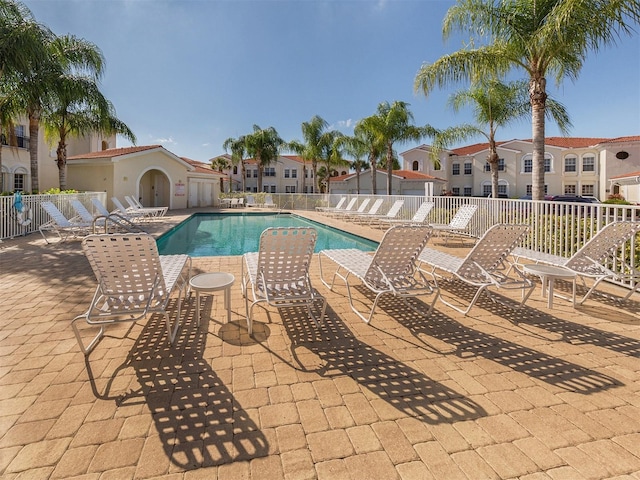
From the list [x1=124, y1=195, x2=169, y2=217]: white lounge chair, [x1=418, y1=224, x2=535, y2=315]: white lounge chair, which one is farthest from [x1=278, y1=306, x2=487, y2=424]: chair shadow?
[x1=124, y1=195, x2=169, y2=217]: white lounge chair

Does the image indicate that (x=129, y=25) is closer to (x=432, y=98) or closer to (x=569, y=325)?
(x=432, y=98)

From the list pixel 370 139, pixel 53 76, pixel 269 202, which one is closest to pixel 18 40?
pixel 53 76

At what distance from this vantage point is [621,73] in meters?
12.7

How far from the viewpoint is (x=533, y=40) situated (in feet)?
28.9

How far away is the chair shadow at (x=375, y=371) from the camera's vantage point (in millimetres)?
2373

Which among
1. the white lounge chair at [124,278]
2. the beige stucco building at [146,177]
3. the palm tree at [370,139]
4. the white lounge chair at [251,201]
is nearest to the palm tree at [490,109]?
the palm tree at [370,139]

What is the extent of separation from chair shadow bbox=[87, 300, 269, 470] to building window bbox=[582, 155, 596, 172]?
4358 centimetres

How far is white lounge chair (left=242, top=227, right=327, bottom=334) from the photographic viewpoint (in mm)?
3564

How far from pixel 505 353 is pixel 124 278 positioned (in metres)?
3.73

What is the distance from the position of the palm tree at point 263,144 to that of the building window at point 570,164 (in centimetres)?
3169

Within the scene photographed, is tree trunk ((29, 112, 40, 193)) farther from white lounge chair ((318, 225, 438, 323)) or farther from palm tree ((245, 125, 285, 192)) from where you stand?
palm tree ((245, 125, 285, 192))

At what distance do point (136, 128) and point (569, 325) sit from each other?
81.4 ft

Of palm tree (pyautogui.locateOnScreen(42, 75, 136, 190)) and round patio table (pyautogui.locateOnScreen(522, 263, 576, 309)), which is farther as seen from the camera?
palm tree (pyautogui.locateOnScreen(42, 75, 136, 190))

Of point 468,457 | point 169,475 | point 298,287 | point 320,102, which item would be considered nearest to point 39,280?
point 298,287
